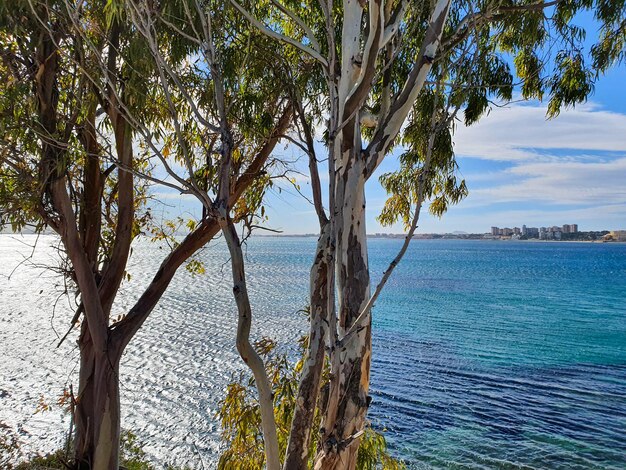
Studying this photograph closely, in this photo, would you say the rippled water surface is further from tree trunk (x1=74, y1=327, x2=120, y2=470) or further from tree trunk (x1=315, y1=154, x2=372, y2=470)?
tree trunk (x1=315, y1=154, x2=372, y2=470)

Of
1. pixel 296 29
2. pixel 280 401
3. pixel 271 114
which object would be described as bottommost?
pixel 280 401

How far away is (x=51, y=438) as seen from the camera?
7852 mm

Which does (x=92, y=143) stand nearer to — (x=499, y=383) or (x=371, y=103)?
(x=371, y=103)

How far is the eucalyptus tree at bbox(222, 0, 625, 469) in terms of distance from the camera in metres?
1.98

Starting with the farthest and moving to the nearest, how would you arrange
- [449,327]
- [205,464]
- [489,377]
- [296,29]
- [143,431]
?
[449,327] < [489,377] < [143,431] < [205,464] < [296,29]

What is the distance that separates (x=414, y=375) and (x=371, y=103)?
849 centimetres

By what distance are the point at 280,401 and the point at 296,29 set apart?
266 cm

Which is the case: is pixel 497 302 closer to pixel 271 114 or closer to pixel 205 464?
pixel 205 464

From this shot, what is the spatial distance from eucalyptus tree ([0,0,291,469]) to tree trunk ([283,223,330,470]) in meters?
0.87

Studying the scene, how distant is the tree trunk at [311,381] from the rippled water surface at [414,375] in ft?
7.83

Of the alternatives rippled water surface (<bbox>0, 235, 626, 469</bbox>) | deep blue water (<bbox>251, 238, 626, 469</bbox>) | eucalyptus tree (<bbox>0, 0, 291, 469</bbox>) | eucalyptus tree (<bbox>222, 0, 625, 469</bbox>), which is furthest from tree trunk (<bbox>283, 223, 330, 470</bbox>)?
deep blue water (<bbox>251, 238, 626, 469</bbox>)

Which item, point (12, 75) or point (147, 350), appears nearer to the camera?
point (12, 75)

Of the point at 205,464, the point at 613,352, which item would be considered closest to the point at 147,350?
the point at 205,464

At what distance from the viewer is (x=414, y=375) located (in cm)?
1185
